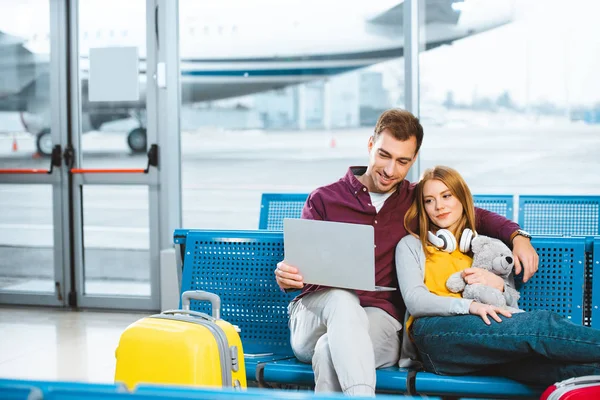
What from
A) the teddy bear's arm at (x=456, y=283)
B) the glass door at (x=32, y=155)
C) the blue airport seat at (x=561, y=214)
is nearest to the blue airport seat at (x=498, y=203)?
the blue airport seat at (x=561, y=214)

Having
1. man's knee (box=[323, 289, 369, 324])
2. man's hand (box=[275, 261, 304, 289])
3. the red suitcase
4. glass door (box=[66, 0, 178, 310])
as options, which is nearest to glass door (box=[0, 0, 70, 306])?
glass door (box=[66, 0, 178, 310])

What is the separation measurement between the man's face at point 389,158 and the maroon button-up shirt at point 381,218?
80mm

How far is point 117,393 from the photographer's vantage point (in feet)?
3.94

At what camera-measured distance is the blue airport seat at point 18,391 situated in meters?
1.24

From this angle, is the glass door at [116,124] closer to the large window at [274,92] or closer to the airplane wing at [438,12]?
the large window at [274,92]

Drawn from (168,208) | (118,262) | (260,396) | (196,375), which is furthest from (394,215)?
(118,262)

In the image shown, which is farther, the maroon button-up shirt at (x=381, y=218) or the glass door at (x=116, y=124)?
the glass door at (x=116, y=124)

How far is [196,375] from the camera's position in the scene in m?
2.17

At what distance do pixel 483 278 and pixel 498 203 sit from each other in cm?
187

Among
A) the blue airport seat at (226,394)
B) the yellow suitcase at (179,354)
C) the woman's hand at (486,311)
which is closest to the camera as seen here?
the blue airport seat at (226,394)

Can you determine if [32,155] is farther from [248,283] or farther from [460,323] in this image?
[460,323]

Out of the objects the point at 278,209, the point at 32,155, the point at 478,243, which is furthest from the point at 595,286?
the point at 32,155

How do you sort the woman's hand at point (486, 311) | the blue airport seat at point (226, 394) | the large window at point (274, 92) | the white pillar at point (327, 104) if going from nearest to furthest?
the blue airport seat at point (226, 394), the woman's hand at point (486, 311), the large window at point (274, 92), the white pillar at point (327, 104)

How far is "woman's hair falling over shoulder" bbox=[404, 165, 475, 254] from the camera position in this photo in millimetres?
2777
